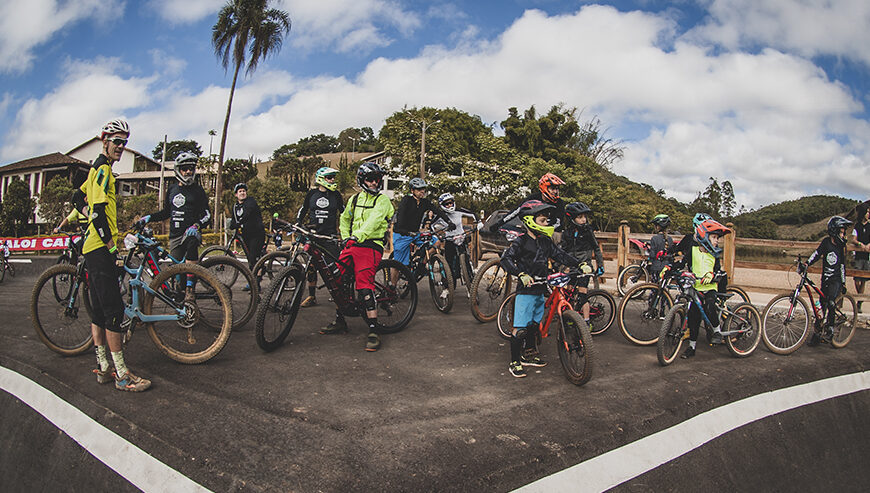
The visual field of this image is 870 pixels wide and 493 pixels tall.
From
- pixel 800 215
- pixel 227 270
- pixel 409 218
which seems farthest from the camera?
pixel 800 215

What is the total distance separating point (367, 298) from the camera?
18.0ft

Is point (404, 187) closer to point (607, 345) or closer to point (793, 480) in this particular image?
point (607, 345)

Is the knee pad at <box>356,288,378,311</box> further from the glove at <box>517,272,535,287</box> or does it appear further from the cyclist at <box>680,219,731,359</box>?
the cyclist at <box>680,219,731,359</box>

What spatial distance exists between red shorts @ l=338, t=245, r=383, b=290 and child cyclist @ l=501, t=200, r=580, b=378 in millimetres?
1534

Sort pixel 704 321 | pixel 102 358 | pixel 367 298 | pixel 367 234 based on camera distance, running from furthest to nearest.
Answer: pixel 704 321, pixel 367 298, pixel 367 234, pixel 102 358

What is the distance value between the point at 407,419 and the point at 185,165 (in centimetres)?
449

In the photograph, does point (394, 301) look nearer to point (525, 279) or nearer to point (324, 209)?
point (525, 279)

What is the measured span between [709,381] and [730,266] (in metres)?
5.90

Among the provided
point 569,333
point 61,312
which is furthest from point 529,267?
point 61,312

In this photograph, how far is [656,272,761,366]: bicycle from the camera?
5.35 m

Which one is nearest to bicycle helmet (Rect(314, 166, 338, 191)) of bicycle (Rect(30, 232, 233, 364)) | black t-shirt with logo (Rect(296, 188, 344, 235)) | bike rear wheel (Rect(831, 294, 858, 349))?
black t-shirt with logo (Rect(296, 188, 344, 235))

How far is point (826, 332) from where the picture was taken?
6.75 m

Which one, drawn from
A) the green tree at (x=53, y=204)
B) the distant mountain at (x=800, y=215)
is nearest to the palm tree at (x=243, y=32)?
the green tree at (x=53, y=204)

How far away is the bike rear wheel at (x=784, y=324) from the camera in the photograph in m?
6.22
